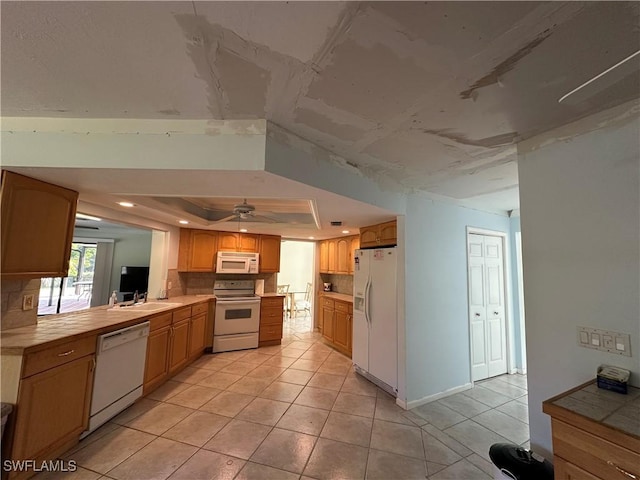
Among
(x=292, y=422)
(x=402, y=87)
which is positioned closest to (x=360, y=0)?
(x=402, y=87)

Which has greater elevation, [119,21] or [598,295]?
[119,21]

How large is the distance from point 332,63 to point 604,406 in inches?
78.6

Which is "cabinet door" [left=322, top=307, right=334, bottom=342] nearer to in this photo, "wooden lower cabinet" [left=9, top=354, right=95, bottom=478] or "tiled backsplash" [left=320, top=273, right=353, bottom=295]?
"tiled backsplash" [left=320, top=273, right=353, bottom=295]

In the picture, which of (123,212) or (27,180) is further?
(123,212)

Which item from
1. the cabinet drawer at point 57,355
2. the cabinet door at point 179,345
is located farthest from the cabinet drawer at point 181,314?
the cabinet drawer at point 57,355

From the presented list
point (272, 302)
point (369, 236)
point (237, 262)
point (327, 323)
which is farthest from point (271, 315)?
point (369, 236)

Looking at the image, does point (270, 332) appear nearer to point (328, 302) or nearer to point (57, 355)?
point (328, 302)

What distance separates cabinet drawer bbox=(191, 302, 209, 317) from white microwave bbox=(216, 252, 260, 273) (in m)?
0.65

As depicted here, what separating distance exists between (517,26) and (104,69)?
1.85 metres

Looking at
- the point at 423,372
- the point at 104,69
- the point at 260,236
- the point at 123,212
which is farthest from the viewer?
the point at 260,236

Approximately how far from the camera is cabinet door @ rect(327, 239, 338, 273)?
16.9ft

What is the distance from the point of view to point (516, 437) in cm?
231

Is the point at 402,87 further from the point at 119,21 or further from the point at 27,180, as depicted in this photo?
the point at 27,180

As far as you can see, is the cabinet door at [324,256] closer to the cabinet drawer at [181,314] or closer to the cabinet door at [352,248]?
the cabinet door at [352,248]
